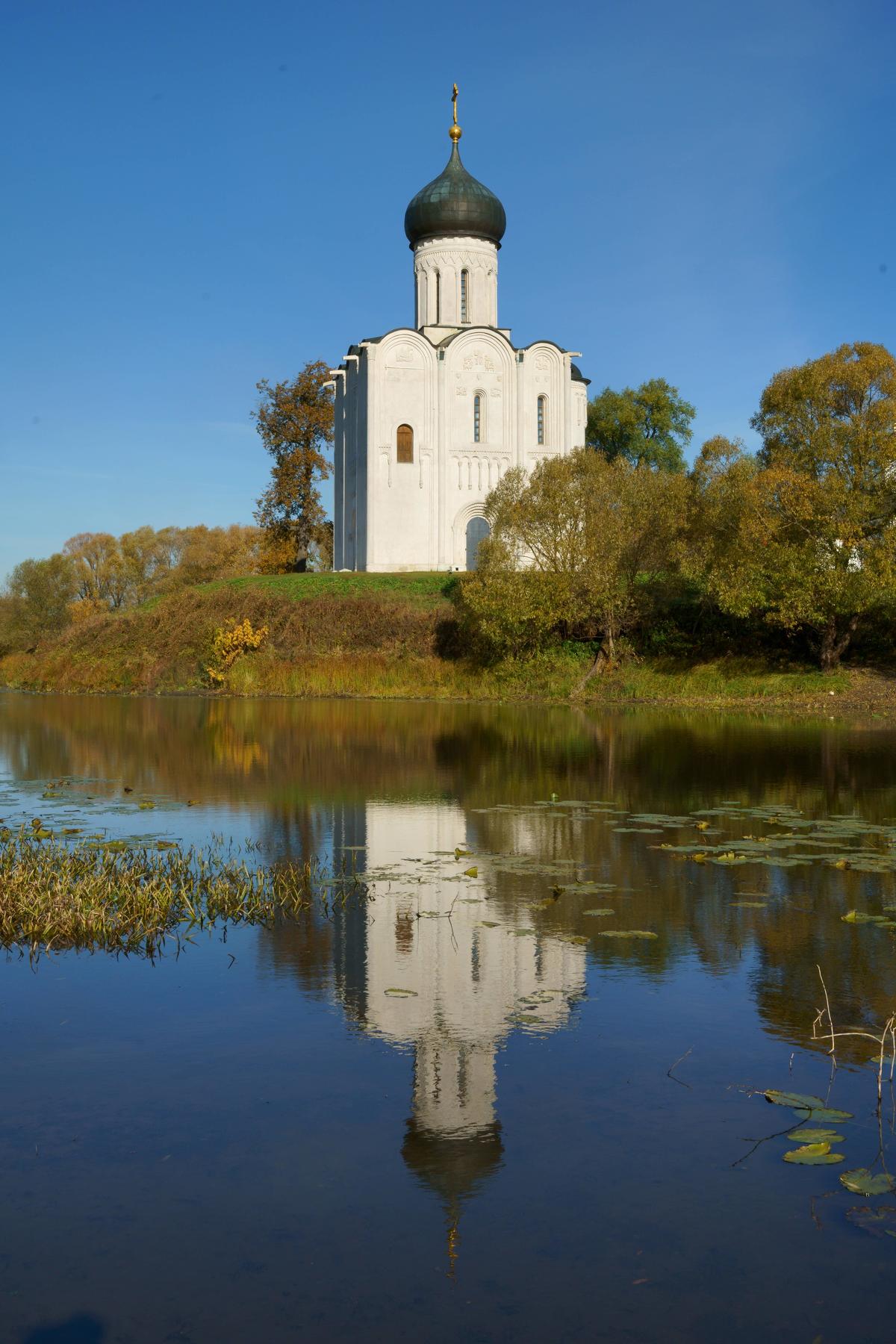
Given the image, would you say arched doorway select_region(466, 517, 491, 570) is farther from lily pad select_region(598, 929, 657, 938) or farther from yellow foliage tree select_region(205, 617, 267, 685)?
lily pad select_region(598, 929, 657, 938)

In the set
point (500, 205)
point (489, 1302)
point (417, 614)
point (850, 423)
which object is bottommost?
point (489, 1302)

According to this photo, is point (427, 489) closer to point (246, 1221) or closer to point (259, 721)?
point (259, 721)

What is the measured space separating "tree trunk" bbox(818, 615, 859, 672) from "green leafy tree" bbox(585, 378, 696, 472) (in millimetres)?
32117

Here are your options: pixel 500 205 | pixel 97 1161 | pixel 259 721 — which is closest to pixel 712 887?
pixel 97 1161

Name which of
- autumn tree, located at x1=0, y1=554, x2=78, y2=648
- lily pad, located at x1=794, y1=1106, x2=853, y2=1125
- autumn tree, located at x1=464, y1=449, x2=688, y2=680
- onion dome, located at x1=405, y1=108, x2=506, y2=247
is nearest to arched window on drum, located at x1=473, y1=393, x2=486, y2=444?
onion dome, located at x1=405, y1=108, x2=506, y2=247

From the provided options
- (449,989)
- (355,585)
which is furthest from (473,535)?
(449,989)

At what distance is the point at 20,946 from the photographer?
7.57 metres

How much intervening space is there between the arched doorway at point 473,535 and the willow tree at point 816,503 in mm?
17289

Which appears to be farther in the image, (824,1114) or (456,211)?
(456,211)

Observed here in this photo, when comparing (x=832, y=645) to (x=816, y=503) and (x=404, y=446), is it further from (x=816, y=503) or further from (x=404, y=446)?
(x=404, y=446)

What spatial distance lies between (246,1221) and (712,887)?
553 cm

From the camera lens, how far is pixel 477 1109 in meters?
4.84

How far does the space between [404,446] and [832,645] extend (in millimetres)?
21062

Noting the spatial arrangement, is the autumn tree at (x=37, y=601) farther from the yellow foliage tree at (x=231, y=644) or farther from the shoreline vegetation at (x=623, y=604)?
the yellow foliage tree at (x=231, y=644)
